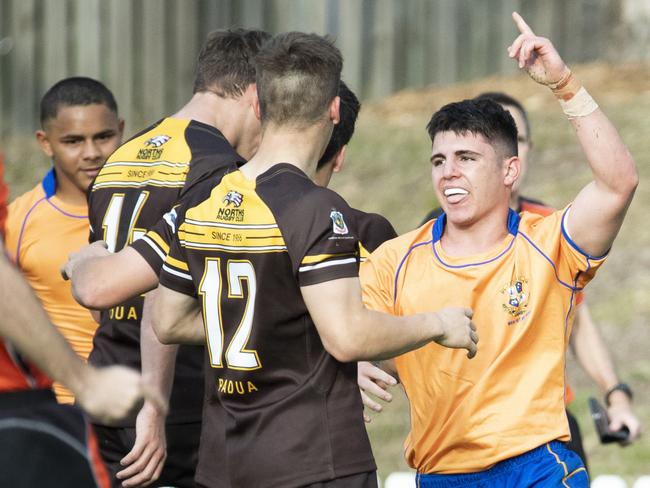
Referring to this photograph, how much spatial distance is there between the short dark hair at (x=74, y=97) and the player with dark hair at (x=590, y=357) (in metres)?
1.83

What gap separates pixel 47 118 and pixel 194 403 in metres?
2.00

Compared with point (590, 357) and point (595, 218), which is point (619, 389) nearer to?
point (590, 357)

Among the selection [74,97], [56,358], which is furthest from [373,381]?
[74,97]

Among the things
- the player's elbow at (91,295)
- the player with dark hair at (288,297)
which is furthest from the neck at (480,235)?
the player's elbow at (91,295)

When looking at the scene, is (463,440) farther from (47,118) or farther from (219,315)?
(47,118)

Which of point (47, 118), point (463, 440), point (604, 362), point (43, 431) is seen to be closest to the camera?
point (43, 431)

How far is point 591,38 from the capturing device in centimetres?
1279

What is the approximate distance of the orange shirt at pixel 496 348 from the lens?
15.3 feet

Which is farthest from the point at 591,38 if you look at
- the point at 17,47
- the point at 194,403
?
the point at 194,403

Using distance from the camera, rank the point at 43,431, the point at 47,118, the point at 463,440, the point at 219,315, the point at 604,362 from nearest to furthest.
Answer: the point at 43,431 < the point at 219,315 < the point at 463,440 < the point at 604,362 < the point at 47,118

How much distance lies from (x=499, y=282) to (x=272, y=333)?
1.03 meters

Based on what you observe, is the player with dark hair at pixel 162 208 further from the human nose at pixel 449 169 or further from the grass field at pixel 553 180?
the grass field at pixel 553 180

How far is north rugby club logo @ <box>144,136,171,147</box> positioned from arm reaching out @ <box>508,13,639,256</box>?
147 centimetres

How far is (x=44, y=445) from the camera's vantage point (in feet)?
11.4
